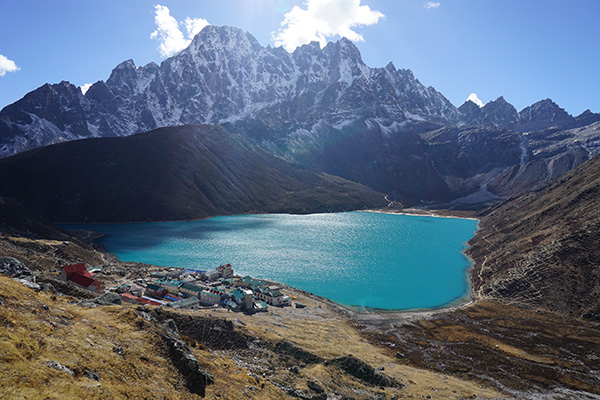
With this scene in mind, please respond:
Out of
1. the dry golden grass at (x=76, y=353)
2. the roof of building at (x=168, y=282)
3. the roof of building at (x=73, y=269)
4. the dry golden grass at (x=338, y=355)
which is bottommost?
the dry golden grass at (x=338, y=355)

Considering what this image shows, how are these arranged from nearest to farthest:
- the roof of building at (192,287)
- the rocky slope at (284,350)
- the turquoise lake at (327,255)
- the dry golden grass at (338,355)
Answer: the rocky slope at (284,350), the dry golden grass at (338,355), the roof of building at (192,287), the turquoise lake at (327,255)

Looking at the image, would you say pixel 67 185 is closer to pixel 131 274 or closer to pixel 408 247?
pixel 131 274

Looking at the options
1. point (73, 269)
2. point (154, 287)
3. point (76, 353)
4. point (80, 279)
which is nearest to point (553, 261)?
point (154, 287)

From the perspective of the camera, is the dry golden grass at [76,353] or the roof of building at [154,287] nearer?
the dry golden grass at [76,353]

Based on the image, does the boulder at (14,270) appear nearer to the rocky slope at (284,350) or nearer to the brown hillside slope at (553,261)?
the rocky slope at (284,350)

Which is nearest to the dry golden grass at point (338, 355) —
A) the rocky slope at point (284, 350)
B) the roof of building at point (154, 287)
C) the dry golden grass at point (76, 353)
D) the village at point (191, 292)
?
the rocky slope at point (284, 350)

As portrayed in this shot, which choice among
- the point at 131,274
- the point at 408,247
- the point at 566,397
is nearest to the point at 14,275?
the point at 131,274

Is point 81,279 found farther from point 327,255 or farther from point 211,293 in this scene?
point 327,255
